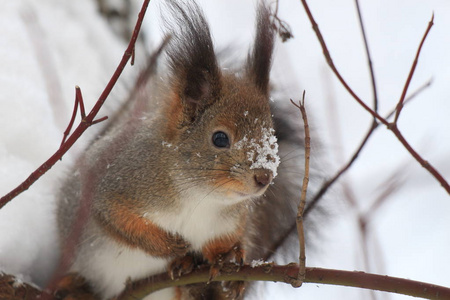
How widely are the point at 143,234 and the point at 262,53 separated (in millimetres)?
570

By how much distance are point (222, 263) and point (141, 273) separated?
27 centimetres

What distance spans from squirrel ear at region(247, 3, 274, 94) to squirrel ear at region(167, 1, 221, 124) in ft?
0.41

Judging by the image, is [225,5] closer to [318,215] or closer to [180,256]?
[318,215]

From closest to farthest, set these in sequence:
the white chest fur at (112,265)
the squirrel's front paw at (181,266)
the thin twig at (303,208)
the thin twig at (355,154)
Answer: the thin twig at (303,208)
the thin twig at (355,154)
the squirrel's front paw at (181,266)
the white chest fur at (112,265)

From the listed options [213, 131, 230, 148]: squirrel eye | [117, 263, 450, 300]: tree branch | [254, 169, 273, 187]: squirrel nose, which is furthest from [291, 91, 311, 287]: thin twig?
[213, 131, 230, 148]: squirrel eye

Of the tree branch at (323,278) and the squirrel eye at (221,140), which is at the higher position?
the squirrel eye at (221,140)

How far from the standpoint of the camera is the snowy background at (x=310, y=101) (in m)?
1.83

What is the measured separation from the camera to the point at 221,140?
166cm

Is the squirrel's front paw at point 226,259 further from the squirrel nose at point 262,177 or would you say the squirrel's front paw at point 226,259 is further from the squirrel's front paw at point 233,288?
the squirrel nose at point 262,177

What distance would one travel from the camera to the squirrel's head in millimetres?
1568

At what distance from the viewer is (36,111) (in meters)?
2.12

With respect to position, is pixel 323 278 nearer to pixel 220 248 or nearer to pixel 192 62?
pixel 220 248

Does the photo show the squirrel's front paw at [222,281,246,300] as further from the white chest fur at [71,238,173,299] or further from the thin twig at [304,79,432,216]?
the thin twig at [304,79,432,216]

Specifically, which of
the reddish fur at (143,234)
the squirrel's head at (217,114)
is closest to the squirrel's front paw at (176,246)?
the reddish fur at (143,234)
